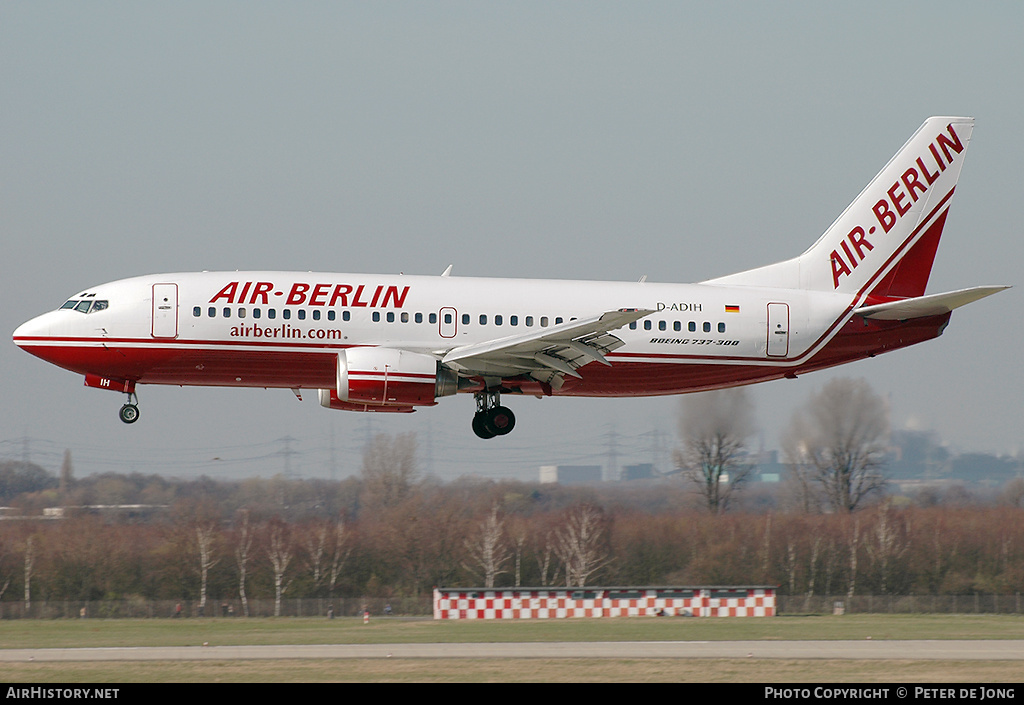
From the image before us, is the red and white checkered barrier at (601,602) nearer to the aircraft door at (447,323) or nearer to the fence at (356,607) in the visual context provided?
the fence at (356,607)

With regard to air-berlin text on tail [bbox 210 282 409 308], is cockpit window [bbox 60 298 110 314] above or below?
below

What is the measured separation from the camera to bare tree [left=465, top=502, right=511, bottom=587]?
7050 centimetres

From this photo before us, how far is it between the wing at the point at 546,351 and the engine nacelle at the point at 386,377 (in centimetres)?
73

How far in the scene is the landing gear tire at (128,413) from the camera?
37.7 m

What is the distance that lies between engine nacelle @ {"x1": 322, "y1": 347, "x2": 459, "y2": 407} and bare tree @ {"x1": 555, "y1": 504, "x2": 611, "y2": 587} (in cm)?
3781

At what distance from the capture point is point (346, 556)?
70250mm

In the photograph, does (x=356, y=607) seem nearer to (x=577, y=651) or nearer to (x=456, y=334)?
(x=577, y=651)

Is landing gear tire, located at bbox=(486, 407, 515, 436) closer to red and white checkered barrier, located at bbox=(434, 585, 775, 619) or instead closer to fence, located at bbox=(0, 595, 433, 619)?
red and white checkered barrier, located at bbox=(434, 585, 775, 619)

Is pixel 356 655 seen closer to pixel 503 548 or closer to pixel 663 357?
pixel 663 357

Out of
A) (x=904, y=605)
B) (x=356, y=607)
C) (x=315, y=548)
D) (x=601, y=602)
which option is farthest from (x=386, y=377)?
(x=904, y=605)

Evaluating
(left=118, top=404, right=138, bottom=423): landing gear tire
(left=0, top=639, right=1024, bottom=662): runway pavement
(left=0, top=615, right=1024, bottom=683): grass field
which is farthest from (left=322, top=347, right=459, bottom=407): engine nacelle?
(left=0, top=639, right=1024, bottom=662): runway pavement

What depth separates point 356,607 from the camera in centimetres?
6347

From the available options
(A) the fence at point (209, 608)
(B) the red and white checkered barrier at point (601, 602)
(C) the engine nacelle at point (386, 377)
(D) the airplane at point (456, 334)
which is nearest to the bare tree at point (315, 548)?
(A) the fence at point (209, 608)
